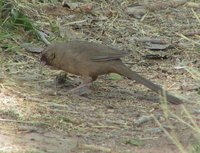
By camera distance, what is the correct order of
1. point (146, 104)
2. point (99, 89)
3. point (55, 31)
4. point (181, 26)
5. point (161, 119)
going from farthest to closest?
1. point (181, 26)
2. point (55, 31)
3. point (99, 89)
4. point (146, 104)
5. point (161, 119)

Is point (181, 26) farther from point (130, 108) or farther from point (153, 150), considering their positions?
point (153, 150)

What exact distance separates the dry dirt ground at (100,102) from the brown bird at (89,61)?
0.56 feet

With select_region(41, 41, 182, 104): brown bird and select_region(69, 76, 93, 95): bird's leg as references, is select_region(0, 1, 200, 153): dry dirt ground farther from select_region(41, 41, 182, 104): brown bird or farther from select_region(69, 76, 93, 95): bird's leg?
select_region(41, 41, 182, 104): brown bird

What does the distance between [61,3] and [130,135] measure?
11.5 feet

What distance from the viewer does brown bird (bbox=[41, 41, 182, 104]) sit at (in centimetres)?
541

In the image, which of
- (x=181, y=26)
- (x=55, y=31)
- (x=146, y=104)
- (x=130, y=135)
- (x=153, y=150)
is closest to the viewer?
(x=153, y=150)

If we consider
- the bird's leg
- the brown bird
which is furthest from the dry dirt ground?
the brown bird

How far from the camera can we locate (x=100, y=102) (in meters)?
5.38

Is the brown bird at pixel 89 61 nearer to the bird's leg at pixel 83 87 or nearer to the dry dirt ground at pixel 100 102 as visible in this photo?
the bird's leg at pixel 83 87

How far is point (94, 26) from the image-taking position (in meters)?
7.44

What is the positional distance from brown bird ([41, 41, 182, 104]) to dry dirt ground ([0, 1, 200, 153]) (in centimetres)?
17

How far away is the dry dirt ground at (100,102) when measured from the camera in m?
4.39

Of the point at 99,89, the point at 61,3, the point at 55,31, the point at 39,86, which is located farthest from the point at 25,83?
the point at 61,3

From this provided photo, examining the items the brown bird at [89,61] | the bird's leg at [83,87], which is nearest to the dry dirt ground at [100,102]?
the bird's leg at [83,87]
